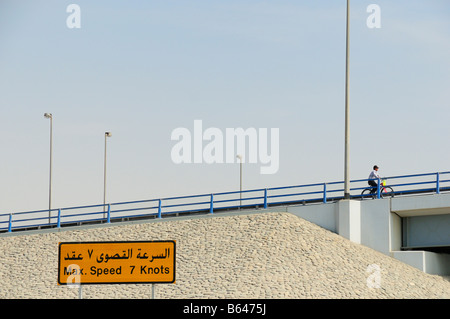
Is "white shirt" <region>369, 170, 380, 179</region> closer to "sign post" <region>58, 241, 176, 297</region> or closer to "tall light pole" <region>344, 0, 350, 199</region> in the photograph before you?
"tall light pole" <region>344, 0, 350, 199</region>

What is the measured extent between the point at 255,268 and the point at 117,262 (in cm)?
762

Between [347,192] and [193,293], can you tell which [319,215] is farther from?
[193,293]

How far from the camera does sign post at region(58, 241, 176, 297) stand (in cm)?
2125

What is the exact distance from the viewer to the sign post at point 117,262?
21250 mm

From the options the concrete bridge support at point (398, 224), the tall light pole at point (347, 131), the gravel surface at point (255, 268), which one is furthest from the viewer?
the tall light pole at point (347, 131)

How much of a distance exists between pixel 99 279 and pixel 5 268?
12.7m

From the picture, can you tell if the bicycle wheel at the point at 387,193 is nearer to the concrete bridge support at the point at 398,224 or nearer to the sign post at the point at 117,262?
the concrete bridge support at the point at 398,224

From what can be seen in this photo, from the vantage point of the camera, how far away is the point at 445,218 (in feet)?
103

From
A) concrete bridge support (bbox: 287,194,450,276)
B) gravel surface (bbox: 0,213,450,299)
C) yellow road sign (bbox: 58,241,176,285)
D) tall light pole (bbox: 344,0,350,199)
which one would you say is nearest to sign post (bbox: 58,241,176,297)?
yellow road sign (bbox: 58,241,176,285)

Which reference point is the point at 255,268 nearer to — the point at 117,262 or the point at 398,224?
the point at 398,224

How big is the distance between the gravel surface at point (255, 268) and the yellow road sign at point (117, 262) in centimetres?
499

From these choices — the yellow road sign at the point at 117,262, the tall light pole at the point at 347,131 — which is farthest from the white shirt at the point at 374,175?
the yellow road sign at the point at 117,262

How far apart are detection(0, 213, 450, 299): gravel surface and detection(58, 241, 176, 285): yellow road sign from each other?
499 cm

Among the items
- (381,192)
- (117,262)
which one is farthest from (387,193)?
(117,262)
